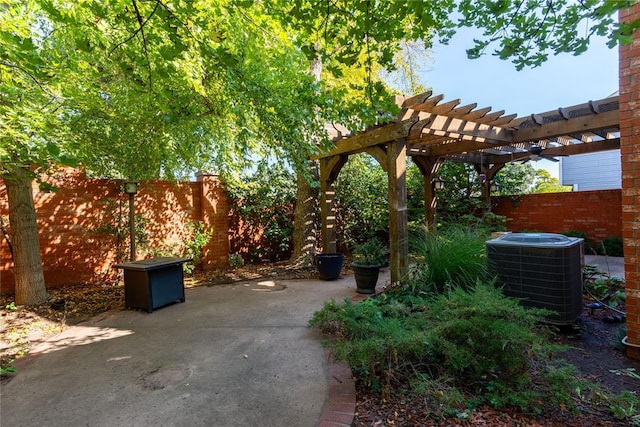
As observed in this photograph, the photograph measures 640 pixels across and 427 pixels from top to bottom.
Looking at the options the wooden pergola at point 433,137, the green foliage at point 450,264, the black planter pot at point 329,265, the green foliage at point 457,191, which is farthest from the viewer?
the green foliage at point 457,191

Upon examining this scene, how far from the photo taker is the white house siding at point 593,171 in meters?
14.7

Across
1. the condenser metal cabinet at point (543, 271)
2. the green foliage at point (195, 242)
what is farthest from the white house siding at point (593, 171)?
the green foliage at point (195, 242)

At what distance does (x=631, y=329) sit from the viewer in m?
2.50

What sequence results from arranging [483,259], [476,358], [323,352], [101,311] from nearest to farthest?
1. [476,358]
2. [323,352]
3. [483,259]
4. [101,311]

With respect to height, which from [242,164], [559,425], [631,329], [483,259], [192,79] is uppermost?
[192,79]

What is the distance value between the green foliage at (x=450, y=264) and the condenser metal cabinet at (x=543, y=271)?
245 mm

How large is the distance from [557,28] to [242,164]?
4912mm

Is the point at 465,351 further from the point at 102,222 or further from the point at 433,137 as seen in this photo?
the point at 102,222

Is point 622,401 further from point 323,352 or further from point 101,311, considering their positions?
point 101,311

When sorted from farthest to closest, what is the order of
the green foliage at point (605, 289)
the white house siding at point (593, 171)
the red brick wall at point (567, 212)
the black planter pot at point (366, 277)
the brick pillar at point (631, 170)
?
the white house siding at point (593, 171) → the red brick wall at point (567, 212) → the black planter pot at point (366, 277) → the green foliage at point (605, 289) → the brick pillar at point (631, 170)

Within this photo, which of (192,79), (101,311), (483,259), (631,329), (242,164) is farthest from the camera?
(242,164)

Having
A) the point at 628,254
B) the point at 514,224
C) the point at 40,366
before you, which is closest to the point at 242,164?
the point at 40,366

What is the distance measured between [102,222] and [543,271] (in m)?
6.33

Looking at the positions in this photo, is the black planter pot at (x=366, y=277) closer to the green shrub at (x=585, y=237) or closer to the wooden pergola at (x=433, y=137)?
the wooden pergola at (x=433, y=137)
